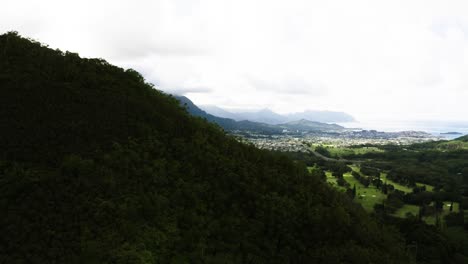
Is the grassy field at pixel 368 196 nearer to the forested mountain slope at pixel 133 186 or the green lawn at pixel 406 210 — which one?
the green lawn at pixel 406 210

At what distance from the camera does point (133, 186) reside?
988 inches

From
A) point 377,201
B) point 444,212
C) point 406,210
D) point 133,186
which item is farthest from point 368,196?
point 133,186

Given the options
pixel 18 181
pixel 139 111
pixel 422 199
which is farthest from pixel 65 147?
pixel 422 199

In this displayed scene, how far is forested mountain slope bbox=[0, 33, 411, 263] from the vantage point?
20.3 metres

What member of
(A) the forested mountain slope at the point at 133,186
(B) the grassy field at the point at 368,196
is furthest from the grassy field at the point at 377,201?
(A) the forested mountain slope at the point at 133,186

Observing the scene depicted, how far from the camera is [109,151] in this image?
27188 millimetres

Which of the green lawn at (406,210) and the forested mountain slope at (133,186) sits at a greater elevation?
the forested mountain slope at (133,186)

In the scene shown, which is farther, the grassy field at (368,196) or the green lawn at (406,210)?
the grassy field at (368,196)

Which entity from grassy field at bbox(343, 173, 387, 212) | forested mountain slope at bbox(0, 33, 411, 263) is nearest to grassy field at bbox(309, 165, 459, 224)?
grassy field at bbox(343, 173, 387, 212)

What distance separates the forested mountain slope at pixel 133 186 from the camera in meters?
20.3

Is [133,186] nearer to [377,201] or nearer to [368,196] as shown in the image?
[377,201]

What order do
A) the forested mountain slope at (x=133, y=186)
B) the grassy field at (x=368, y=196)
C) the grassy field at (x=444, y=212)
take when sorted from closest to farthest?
the forested mountain slope at (x=133, y=186) < the grassy field at (x=444, y=212) < the grassy field at (x=368, y=196)

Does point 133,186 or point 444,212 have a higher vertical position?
point 133,186

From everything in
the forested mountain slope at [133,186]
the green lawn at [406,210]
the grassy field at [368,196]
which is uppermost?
the forested mountain slope at [133,186]
